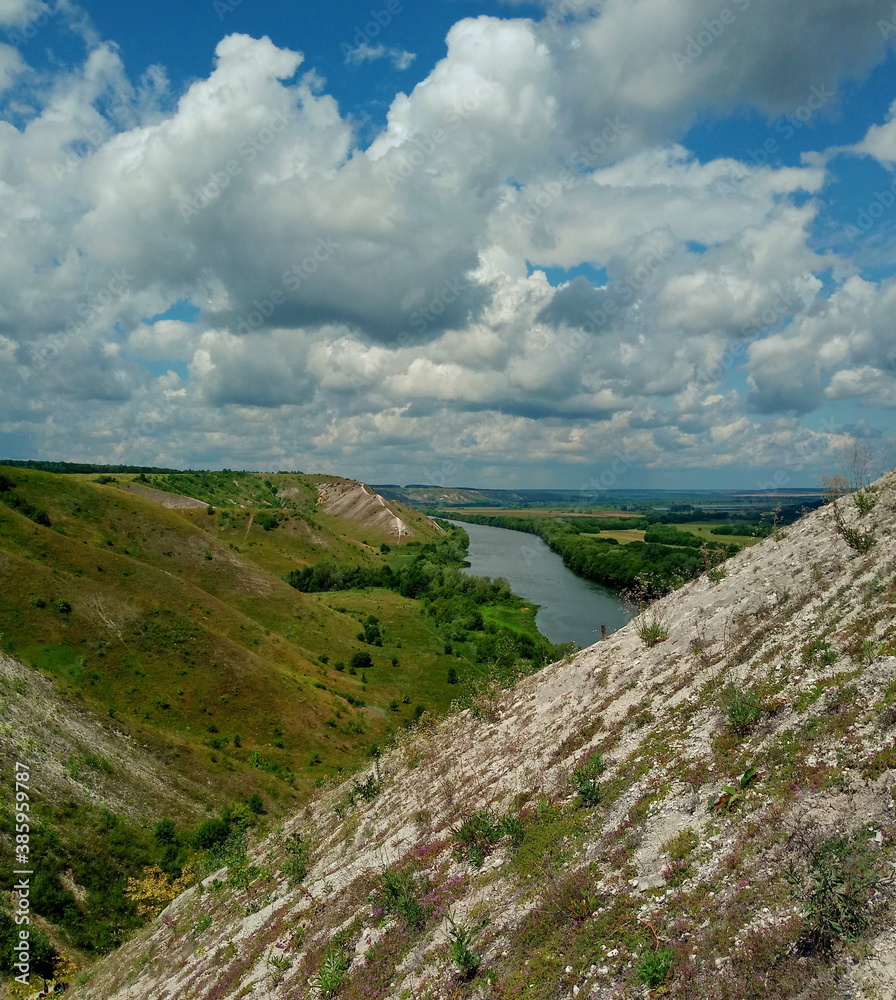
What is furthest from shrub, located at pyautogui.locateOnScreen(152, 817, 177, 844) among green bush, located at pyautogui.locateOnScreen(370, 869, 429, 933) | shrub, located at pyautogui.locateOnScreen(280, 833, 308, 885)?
green bush, located at pyautogui.locateOnScreen(370, 869, 429, 933)

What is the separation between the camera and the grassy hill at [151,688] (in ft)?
86.4

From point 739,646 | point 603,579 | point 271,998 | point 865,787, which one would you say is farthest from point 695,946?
point 603,579

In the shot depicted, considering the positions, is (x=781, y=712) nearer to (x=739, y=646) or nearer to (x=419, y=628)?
(x=739, y=646)

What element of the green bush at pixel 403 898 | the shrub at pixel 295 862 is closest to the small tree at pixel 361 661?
the shrub at pixel 295 862

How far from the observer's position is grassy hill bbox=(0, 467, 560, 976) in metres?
26.3

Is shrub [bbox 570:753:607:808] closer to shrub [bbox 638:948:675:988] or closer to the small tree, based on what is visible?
shrub [bbox 638:948:675:988]

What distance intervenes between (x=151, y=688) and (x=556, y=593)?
Answer: 85.0m

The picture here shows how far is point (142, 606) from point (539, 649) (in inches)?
1858

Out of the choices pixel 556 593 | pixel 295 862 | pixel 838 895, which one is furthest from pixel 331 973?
pixel 556 593

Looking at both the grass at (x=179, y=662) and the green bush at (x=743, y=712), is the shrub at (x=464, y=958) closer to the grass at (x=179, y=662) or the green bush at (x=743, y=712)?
the green bush at (x=743, y=712)

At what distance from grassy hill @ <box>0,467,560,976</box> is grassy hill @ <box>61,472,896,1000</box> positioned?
9.92 meters

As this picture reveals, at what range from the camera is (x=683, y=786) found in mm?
8945

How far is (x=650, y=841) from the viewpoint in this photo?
26.9 feet

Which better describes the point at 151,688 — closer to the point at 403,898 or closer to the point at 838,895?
the point at 403,898
